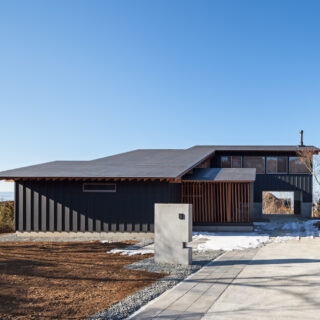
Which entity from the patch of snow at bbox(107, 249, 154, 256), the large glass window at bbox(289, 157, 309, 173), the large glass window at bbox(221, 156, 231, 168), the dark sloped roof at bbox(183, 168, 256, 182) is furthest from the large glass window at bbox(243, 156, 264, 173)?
the patch of snow at bbox(107, 249, 154, 256)

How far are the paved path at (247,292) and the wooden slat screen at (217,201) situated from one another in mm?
6574

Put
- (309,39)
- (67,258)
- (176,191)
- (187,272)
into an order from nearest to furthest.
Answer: (187,272), (67,258), (176,191), (309,39)

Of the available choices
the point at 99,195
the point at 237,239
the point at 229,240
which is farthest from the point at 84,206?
the point at 237,239

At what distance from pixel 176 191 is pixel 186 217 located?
695cm

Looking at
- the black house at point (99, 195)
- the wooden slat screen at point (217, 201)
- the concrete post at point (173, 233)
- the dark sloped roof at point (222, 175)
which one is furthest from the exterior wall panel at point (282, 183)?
the concrete post at point (173, 233)

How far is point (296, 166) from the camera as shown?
75.4 feet

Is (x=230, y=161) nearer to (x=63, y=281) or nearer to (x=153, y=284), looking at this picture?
(x=153, y=284)

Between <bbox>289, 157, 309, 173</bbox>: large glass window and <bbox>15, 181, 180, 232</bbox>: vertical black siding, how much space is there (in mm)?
12487

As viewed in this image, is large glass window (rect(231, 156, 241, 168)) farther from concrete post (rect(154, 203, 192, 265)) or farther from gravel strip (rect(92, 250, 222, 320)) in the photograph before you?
concrete post (rect(154, 203, 192, 265))

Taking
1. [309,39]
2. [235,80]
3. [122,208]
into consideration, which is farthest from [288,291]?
[235,80]

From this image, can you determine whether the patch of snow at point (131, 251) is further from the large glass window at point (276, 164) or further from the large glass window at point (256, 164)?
the large glass window at point (276, 164)

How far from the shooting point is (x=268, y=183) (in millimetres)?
23125

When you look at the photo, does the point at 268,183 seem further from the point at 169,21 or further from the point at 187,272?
the point at 187,272

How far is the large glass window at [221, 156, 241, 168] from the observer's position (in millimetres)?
23547
